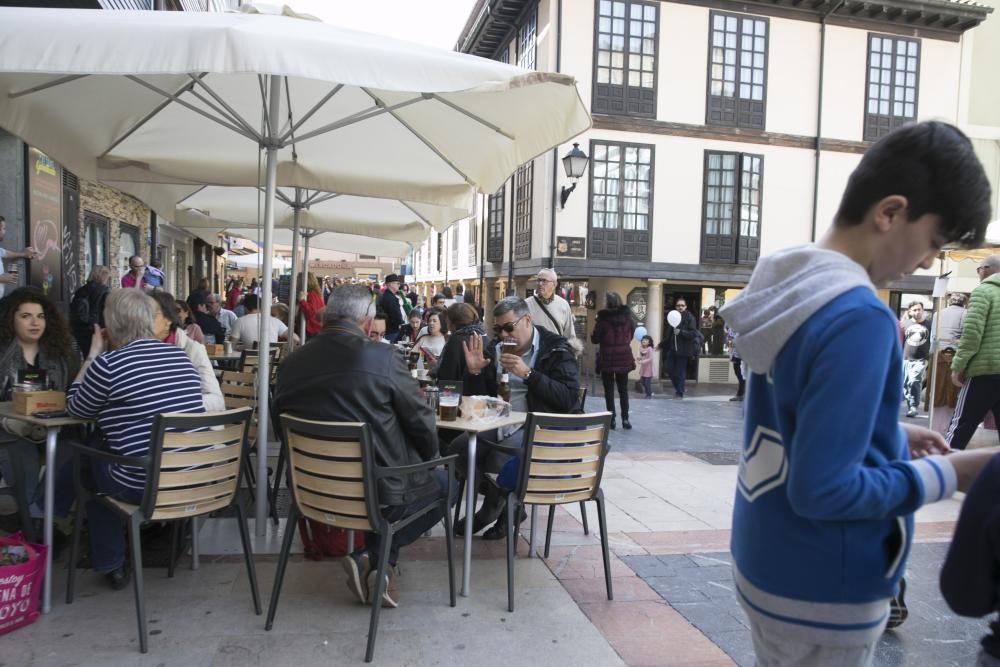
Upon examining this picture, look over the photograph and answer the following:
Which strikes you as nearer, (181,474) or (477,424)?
(181,474)

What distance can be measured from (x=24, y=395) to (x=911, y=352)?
456 inches

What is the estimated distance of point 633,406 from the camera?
1134cm

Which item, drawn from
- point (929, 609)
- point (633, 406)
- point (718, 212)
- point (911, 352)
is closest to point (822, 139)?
point (718, 212)

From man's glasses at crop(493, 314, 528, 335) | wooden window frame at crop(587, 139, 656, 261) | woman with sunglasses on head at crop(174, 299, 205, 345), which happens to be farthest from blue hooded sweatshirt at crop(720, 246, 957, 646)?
wooden window frame at crop(587, 139, 656, 261)

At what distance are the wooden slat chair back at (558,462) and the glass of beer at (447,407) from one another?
475mm

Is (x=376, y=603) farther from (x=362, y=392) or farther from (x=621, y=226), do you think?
(x=621, y=226)

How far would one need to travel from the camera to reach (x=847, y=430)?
1.14 m

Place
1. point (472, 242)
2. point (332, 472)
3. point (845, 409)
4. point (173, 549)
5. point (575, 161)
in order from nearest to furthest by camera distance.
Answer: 1. point (845, 409)
2. point (332, 472)
3. point (173, 549)
4. point (575, 161)
5. point (472, 242)

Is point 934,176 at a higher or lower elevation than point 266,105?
lower

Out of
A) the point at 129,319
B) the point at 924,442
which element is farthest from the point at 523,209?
the point at 924,442

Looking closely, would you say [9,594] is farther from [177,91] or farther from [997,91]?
[997,91]

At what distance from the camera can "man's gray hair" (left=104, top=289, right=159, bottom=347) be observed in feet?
10.7

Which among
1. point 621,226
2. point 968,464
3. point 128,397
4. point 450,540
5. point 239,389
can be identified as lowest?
point 450,540

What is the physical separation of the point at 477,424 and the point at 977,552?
2.62m
